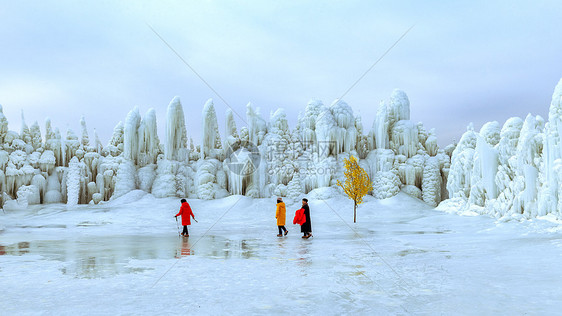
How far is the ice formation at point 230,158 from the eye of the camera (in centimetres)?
3391

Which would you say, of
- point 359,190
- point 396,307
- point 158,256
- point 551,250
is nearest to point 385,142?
point 359,190

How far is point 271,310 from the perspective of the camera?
4871 millimetres

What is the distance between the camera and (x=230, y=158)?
36.0 metres

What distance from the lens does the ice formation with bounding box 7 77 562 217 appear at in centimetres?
3391

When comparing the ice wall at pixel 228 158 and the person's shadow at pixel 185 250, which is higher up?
the ice wall at pixel 228 158

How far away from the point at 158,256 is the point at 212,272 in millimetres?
2761

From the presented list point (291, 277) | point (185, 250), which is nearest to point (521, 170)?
point (291, 277)

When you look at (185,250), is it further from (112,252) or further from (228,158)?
(228,158)

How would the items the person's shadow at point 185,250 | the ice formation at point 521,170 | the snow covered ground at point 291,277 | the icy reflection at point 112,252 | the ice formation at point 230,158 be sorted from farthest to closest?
the ice formation at point 230,158
the ice formation at point 521,170
the person's shadow at point 185,250
the icy reflection at point 112,252
the snow covered ground at point 291,277

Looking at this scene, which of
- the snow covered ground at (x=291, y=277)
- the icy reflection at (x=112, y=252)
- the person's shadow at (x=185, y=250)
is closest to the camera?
the snow covered ground at (x=291, y=277)

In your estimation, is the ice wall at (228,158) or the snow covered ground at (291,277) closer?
the snow covered ground at (291,277)

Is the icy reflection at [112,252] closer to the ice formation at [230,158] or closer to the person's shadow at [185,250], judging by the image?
the person's shadow at [185,250]

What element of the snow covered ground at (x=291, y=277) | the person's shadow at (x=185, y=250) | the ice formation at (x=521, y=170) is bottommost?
the person's shadow at (x=185, y=250)

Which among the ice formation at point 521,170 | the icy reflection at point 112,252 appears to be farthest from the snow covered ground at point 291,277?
the ice formation at point 521,170
